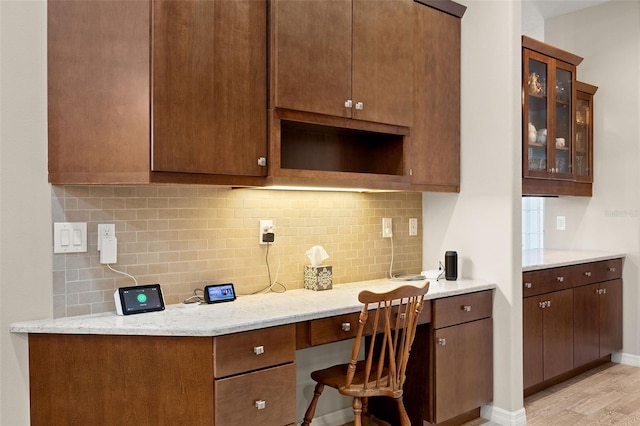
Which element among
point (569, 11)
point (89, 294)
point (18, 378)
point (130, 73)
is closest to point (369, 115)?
point (130, 73)

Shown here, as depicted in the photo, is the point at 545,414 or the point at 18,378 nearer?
the point at 18,378

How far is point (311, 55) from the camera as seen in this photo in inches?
98.0

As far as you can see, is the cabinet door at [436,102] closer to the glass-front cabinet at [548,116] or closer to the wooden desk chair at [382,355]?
the glass-front cabinet at [548,116]

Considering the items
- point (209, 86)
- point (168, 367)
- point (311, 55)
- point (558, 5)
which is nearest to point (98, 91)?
point (209, 86)

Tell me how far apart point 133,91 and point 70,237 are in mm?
644

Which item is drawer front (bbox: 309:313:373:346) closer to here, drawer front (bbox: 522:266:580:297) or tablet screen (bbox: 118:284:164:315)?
tablet screen (bbox: 118:284:164:315)

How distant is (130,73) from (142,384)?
1175 mm

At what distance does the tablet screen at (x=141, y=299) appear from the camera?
7.11ft

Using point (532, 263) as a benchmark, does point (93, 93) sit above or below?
above

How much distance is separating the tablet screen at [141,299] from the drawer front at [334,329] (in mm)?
656

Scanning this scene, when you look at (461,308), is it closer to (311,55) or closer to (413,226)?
(413,226)

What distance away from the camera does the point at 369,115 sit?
2.72 m

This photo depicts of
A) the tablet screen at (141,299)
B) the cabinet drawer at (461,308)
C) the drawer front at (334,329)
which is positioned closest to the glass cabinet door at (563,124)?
the cabinet drawer at (461,308)

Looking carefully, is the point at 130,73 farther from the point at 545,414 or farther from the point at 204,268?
the point at 545,414
